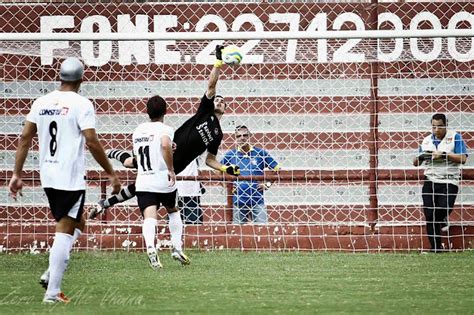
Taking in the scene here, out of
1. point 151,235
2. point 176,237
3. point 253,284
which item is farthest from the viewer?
point 176,237

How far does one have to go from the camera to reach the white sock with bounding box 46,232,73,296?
952cm

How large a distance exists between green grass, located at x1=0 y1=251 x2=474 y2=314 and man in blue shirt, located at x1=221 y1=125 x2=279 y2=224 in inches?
55.4

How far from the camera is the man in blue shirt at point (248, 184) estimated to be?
16.9 m

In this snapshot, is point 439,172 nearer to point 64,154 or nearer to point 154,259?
point 154,259

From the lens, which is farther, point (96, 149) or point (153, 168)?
point (153, 168)

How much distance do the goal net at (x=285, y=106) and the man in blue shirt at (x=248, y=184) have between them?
105mm

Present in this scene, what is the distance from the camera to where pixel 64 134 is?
9641 millimetres

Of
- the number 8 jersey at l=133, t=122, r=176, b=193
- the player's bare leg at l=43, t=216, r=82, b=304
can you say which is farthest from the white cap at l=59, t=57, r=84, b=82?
the number 8 jersey at l=133, t=122, r=176, b=193

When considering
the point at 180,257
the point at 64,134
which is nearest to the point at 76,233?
the point at 64,134

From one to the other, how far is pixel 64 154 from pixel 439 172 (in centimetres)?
788

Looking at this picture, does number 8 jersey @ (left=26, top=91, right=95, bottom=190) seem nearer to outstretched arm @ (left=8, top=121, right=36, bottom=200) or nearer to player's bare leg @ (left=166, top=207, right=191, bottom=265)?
outstretched arm @ (left=8, top=121, right=36, bottom=200)

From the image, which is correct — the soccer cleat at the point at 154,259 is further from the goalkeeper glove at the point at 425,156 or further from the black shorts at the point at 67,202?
the goalkeeper glove at the point at 425,156

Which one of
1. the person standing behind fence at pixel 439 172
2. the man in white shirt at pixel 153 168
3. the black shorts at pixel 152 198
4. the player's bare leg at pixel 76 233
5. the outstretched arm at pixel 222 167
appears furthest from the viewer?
Result: the person standing behind fence at pixel 439 172

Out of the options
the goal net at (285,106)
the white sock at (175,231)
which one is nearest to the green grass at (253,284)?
the white sock at (175,231)
